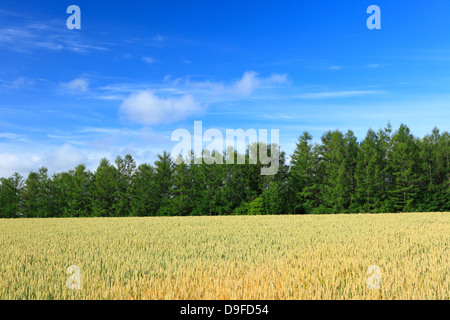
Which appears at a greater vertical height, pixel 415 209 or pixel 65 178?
pixel 65 178

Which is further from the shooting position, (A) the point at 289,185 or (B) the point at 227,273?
(A) the point at 289,185

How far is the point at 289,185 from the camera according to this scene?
53812 millimetres

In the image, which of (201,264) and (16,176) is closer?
(201,264)

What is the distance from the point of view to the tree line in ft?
165

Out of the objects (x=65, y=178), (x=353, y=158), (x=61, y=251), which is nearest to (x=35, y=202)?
(x=65, y=178)

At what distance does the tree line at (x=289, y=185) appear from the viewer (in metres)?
50.2

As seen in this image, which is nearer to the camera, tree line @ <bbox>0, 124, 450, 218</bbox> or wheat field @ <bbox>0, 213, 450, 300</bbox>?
wheat field @ <bbox>0, 213, 450, 300</bbox>

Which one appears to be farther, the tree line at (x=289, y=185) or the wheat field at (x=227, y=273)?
the tree line at (x=289, y=185)
